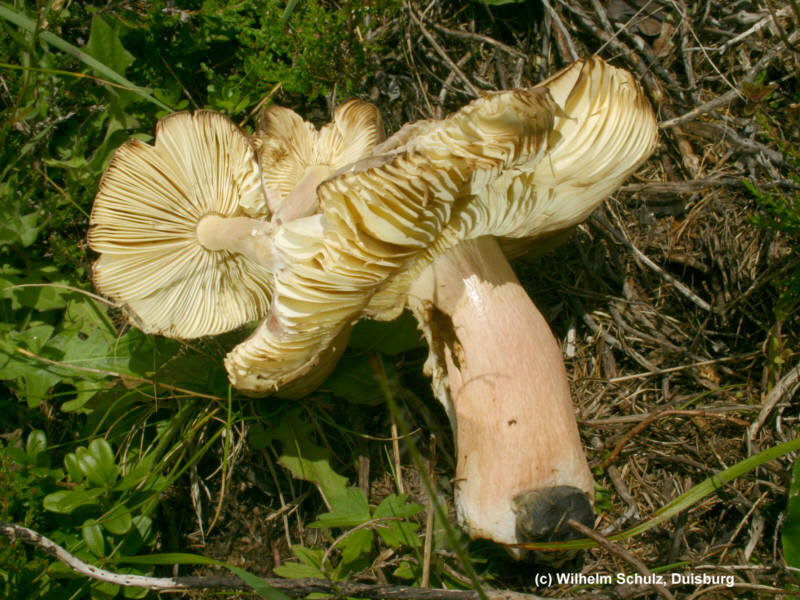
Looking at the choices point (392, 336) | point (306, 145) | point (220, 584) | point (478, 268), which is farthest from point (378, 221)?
point (220, 584)

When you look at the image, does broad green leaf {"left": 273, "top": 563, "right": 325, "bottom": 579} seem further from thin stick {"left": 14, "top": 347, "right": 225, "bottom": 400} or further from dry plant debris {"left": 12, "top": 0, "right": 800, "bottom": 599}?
thin stick {"left": 14, "top": 347, "right": 225, "bottom": 400}

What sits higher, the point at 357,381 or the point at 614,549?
the point at 357,381

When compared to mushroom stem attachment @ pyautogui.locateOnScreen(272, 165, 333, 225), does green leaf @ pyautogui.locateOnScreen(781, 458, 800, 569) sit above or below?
below

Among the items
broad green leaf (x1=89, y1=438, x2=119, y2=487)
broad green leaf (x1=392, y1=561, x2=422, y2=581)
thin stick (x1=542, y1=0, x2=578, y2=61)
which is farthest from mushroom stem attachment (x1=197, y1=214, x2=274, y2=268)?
thin stick (x1=542, y1=0, x2=578, y2=61)

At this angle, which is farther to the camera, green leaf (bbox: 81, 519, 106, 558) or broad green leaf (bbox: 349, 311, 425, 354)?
broad green leaf (bbox: 349, 311, 425, 354)

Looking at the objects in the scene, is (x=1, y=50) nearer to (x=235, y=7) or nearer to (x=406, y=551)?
(x=235, y=7)

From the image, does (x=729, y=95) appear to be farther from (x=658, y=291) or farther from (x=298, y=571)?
(x=298, y=571)
